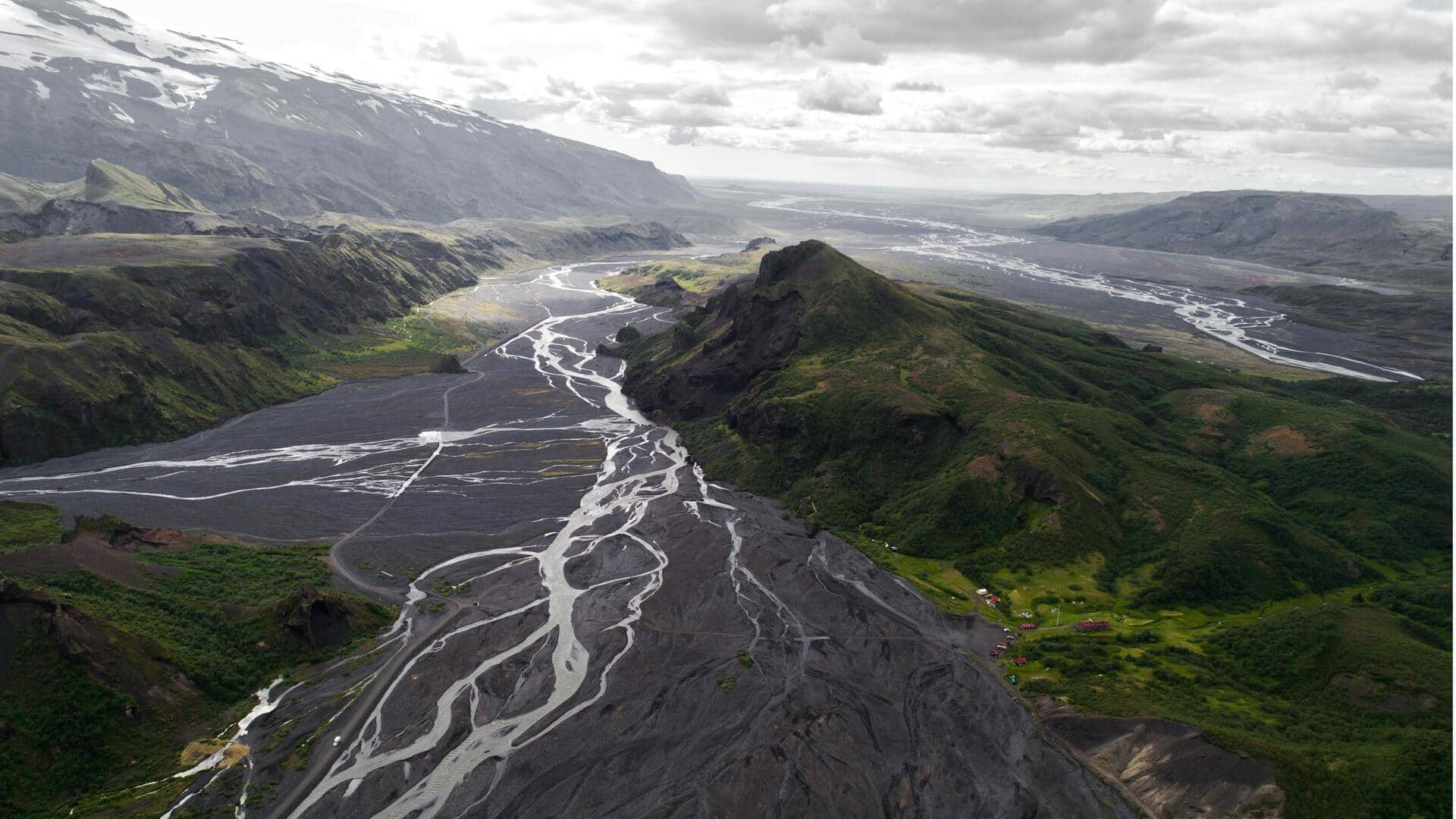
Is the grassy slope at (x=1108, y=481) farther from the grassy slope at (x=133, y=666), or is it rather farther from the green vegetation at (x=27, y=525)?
the green vegetation at (x=27, y=525)

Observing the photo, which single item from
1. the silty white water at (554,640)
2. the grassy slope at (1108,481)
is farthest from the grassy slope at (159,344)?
the grassy slope at (1108,481)

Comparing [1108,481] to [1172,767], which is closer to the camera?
[1172,767]

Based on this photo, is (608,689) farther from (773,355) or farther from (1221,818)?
(773,355)

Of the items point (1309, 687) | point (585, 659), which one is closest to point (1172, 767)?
point (1309, 687)

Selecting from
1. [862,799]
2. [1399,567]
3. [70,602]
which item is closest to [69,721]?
[70,602]

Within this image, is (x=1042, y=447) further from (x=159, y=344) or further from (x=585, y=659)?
(x=159, y=344)
